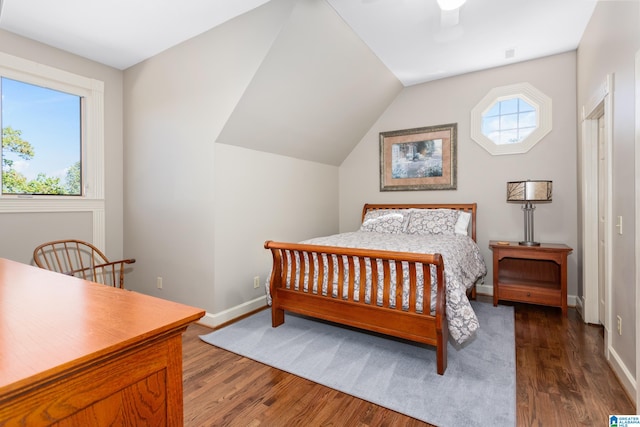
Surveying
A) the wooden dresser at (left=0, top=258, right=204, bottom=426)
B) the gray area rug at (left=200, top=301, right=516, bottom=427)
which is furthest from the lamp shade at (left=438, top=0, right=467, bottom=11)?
the wooden dresser at (left=0, top=258, right=204, bottom=426)

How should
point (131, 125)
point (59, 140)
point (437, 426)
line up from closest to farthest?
point (437, 426) → point (59, 140) → point (131, 125)

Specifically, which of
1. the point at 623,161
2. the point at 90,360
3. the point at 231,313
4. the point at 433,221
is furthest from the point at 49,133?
the point at 623,161

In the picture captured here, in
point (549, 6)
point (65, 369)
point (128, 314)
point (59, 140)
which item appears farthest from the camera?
point (59, 140)

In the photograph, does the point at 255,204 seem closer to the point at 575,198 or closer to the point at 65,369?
the point at 65,369

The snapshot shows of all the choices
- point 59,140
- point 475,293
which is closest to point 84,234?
point 59,140

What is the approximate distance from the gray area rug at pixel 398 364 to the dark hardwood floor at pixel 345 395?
0.24ft

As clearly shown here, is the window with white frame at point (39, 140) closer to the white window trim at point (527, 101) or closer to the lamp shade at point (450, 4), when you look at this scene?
the lamp shade at point (450, 4)

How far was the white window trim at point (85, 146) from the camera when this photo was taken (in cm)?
298

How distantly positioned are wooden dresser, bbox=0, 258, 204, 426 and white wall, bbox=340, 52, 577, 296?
153 inches

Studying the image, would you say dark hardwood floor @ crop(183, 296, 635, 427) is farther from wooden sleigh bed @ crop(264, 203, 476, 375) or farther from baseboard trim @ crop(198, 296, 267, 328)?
wooden sleigh bed @ crop(264, 203, 476, 375)

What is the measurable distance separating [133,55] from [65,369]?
3748 millimetres

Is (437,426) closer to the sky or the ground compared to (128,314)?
closer to the ground

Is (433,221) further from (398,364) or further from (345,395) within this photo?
(345,395)

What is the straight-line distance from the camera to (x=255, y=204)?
3428mm
